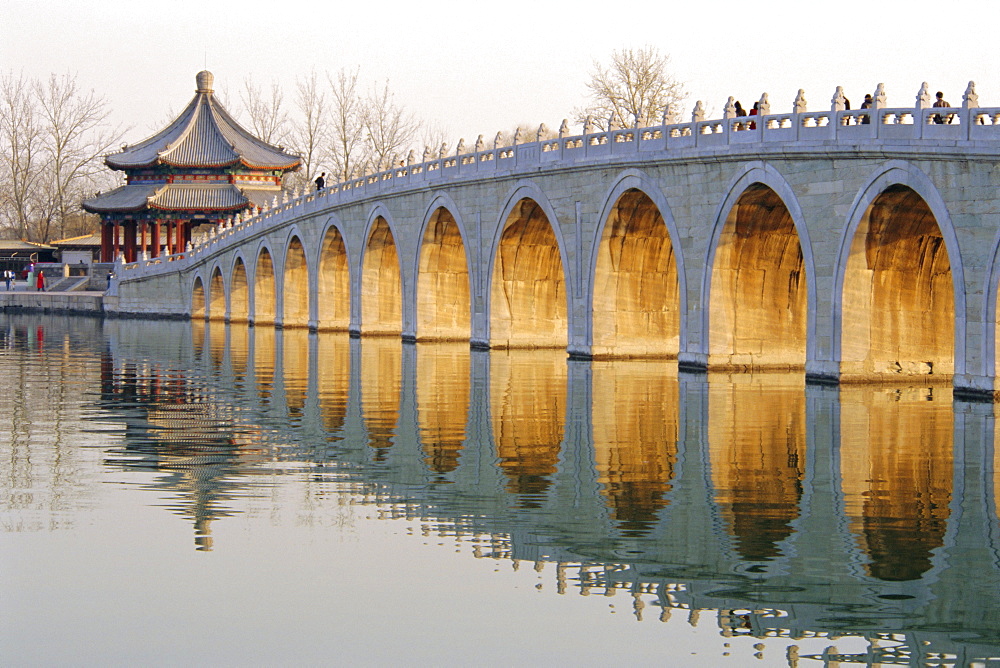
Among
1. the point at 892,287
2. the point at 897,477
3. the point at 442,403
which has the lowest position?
the point at 897,477

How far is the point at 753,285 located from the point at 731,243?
1.10m

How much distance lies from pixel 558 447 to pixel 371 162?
67.7 meters

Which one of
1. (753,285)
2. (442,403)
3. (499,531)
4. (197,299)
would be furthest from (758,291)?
(197,299)

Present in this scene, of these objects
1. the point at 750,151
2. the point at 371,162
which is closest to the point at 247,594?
the point at 750,151

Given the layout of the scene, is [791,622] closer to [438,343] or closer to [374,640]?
[374,640]

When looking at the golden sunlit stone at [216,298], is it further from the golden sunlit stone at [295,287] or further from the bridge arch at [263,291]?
the golden sunlit stone at [295,287]

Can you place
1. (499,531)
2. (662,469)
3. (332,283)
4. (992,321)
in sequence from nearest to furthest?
(499,531), (662,469), (992,321), (332,283)

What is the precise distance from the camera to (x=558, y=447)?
52.9 ft

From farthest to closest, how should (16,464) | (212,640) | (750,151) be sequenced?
1. (750,151)
2. (16,464)
3. (212,640)

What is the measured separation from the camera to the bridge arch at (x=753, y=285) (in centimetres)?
2620

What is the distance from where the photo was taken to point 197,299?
58.7m

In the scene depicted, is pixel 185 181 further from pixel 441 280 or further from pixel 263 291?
pixel 441 280

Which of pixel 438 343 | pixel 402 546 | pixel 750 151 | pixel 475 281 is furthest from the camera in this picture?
pixel 438 343

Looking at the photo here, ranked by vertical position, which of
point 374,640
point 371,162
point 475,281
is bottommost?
point 374,640
